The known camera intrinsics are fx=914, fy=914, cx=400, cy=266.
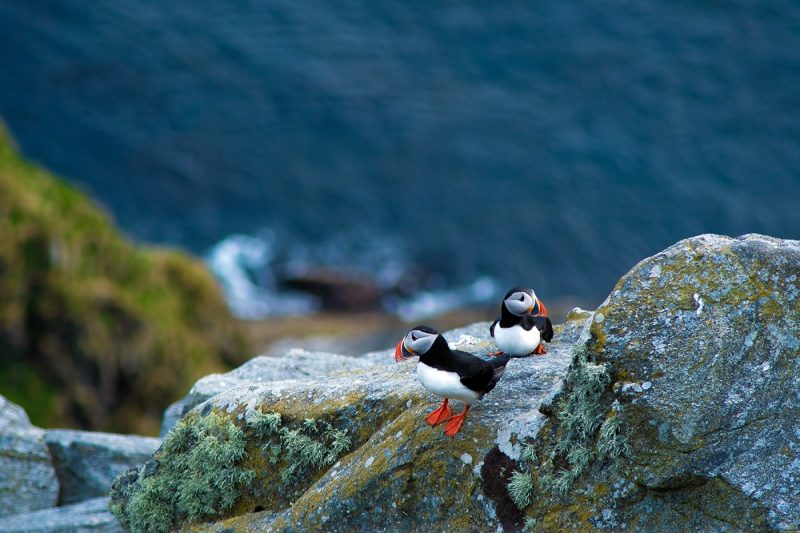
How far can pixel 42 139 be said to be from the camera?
3991 cm

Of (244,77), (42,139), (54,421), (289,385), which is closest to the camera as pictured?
(289,385)

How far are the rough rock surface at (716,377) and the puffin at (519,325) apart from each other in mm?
2030

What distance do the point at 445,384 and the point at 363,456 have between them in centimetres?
121

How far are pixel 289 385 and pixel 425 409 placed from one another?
2.12 metres

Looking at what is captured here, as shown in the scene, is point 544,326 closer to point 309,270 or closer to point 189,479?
point 189,479

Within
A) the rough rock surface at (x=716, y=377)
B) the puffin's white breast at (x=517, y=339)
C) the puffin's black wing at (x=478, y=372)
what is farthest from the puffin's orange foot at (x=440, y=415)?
the rough rock surface at (x=716, y=377)

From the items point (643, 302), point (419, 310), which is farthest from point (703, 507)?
point (419, 310)

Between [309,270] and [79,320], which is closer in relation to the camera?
[79,320]

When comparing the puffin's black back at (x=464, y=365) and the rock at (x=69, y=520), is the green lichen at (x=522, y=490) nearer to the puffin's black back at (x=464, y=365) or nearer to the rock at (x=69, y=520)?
the puffin's black back at (x=464, y=365)

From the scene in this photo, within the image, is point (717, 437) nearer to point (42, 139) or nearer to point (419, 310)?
point (419, 310)

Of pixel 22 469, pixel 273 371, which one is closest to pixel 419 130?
pixel 273 371

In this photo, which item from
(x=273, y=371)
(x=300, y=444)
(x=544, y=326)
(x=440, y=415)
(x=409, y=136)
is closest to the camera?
(x=440, y=415)

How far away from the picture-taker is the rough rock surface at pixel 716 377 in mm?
7746

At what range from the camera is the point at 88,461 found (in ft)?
47.1
